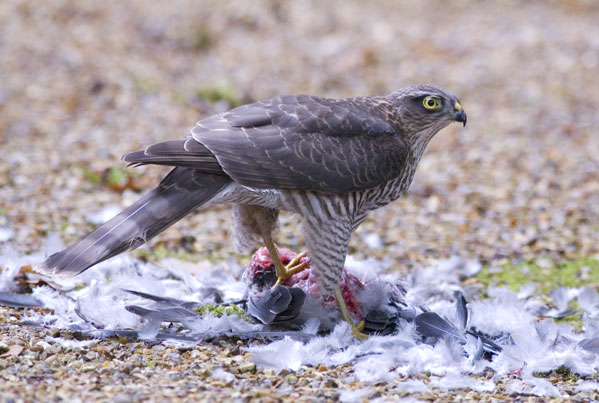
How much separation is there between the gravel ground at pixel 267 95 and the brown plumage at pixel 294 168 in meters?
0.60

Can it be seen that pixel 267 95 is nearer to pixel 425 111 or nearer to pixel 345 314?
pixel 425 111

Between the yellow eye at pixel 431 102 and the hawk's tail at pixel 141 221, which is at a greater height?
the yellow eye at pixel 431 102

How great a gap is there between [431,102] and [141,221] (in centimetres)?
167

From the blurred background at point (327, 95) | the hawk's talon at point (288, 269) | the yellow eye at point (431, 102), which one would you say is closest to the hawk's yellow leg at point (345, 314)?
the hawk's talon at point (288, 269)

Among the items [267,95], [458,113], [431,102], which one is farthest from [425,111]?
[267,95]

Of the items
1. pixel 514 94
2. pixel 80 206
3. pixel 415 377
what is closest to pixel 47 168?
pixel 80 206

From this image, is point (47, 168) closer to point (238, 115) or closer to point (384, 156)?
point (238, 115)

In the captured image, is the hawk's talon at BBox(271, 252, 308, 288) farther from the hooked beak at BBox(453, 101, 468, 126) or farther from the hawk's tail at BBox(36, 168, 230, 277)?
the hooked beak at BBox(453, 101, 468, 126)

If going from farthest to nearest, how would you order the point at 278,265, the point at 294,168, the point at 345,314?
the point at 278,265 → the point at 345,314 → the point at 294,168

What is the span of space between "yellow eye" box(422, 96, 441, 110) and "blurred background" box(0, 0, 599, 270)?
143cm

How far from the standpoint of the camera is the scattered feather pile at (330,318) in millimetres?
3688

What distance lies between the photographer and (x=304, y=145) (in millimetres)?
4152

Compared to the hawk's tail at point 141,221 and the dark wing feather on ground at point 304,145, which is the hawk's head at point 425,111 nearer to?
the dark wing feather on ground at point 304,145

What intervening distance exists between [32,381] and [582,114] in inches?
274
